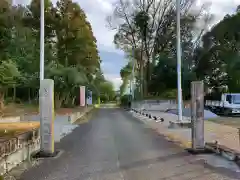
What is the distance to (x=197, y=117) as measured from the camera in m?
11.2

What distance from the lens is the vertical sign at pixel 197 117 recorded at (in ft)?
36.1

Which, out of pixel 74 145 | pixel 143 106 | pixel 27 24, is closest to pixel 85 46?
pixel 27 24

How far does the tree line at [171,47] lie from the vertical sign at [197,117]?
35878 millimetres

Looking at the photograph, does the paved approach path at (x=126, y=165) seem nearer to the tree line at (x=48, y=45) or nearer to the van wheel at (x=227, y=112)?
the tree line at (x=48, y=45)

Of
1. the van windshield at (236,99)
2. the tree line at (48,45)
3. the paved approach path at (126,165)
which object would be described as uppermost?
the tree line at (48,45)

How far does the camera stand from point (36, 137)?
11578 millimetres

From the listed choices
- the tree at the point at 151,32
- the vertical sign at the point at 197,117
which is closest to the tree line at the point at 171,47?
the tree at the point at 151,32

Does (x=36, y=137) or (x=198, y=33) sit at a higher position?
(x=198, y=33)

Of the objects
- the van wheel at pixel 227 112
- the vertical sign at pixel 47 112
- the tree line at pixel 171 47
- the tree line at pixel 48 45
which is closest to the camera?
the vertical sign at pixel 47 112

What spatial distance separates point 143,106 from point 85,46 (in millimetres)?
13261

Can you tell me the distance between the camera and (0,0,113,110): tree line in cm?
3047

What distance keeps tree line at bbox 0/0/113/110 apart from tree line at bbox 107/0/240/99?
10247 millimetres

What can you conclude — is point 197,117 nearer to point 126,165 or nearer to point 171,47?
point 126,165

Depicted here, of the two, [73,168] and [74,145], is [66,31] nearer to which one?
[74,145]
